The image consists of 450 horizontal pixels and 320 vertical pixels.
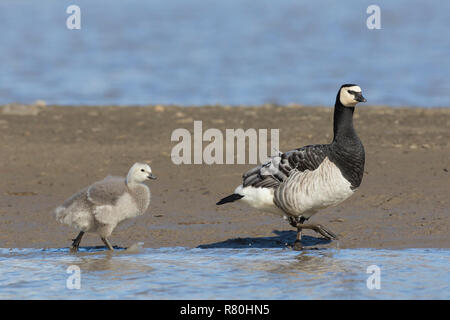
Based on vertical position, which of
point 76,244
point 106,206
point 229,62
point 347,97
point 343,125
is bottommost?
point 76,244

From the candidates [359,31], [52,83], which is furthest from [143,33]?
[52,83]

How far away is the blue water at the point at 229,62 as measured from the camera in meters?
20.6

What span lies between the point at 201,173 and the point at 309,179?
11.9ft

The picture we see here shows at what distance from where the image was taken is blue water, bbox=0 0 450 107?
67.6 feet

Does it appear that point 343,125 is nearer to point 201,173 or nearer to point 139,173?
point 139,173

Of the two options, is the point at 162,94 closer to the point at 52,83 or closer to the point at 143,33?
the point at 52,83

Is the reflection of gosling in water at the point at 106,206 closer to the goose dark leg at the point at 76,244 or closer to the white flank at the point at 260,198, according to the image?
the goose dark leg at the point at 76,244

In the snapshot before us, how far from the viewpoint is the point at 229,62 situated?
26500mm

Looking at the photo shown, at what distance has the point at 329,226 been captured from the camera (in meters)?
10.1

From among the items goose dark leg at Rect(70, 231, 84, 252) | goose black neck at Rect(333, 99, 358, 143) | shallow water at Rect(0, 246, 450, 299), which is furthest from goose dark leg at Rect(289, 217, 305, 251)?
goose dark leg at Rect(70, 231, 84, 252)

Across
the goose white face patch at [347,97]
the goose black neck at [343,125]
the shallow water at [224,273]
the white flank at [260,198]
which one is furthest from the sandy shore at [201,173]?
the goose white face patch at [347,97]

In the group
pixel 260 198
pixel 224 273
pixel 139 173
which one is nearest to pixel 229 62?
pixel 139 173

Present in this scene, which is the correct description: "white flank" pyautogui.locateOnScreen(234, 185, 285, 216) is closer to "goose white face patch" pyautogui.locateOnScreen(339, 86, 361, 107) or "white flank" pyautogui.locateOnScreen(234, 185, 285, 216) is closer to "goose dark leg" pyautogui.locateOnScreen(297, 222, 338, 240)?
"goose dark leg" pyautogui.locateOnScreen(297, 222, 338, 240)

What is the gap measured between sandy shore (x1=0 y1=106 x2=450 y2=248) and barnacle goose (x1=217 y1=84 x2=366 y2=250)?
622 mm
